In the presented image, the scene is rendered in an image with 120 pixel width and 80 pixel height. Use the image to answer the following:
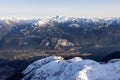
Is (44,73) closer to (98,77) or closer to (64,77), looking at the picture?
(64,77)

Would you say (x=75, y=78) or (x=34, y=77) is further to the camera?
(x=34, y=77)

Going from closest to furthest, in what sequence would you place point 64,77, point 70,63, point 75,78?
point 75,78 < point 64,77 < point 70,63

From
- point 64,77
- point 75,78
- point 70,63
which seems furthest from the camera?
point 70,63

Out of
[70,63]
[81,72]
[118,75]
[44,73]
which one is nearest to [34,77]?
[44,73]

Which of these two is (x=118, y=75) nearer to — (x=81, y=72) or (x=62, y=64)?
(x=81, y=72)

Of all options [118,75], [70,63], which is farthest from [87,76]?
[70,63]

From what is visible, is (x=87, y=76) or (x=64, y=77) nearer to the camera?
(x=87, y=76)

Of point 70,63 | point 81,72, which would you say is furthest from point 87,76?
point 70,63

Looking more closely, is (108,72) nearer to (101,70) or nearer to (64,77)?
(101,70)
